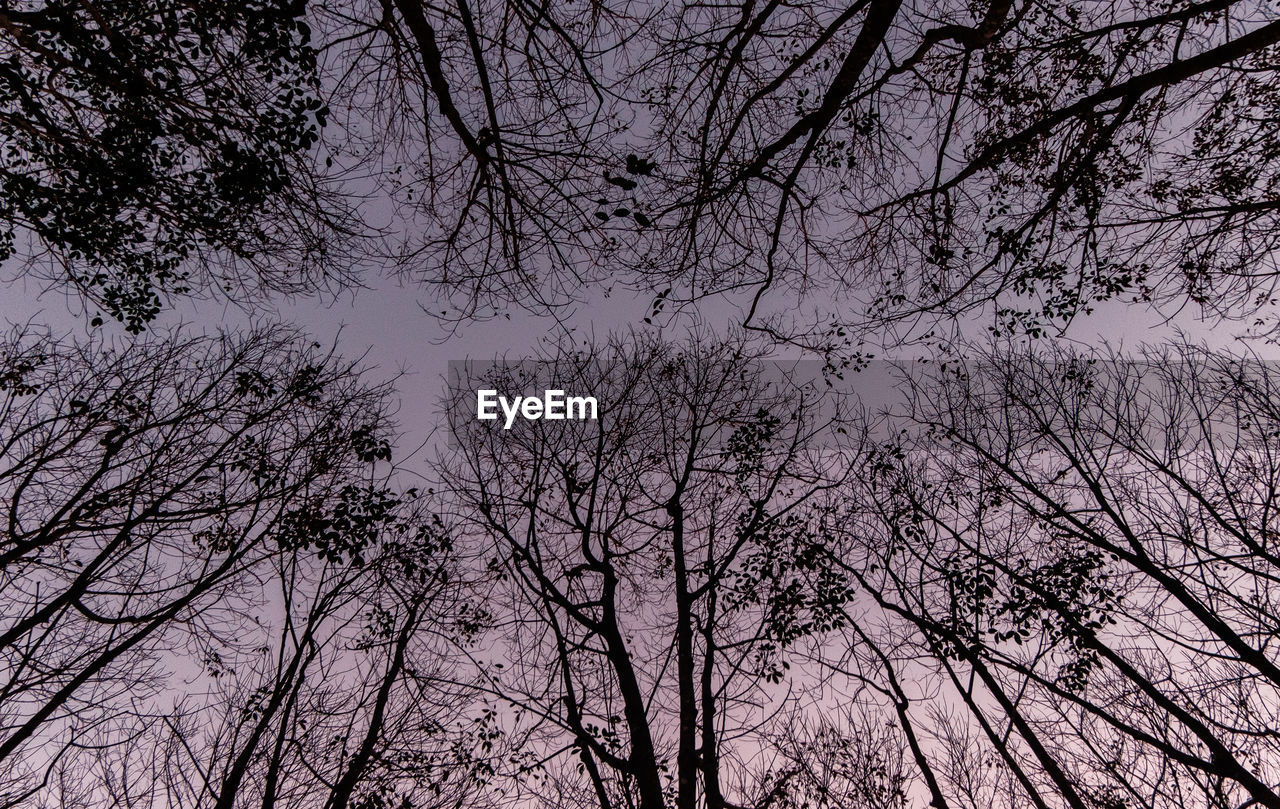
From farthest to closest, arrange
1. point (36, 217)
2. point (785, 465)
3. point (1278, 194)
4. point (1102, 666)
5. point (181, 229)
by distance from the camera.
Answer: point (785, 465)
point (1102, 666)
point (1278, 194)
point (181, 229)
point (36, 217)

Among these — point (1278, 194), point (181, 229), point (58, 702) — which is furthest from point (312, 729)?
point (1278, 194)

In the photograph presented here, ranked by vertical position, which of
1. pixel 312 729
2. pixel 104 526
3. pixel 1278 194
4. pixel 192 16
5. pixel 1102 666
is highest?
pixel 192 16

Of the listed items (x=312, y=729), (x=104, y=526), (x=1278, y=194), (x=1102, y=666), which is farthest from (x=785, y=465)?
(x=104, y=526)

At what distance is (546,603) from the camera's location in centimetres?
827

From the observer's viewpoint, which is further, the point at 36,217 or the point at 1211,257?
the point at 1211,257

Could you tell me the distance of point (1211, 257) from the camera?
5.93 meters

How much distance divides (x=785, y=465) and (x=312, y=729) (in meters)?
8.71

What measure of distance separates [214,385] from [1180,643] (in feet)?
42.7

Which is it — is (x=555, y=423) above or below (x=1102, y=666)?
above

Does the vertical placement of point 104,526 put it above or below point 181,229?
below

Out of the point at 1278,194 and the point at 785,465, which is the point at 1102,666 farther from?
the point at 1278,194

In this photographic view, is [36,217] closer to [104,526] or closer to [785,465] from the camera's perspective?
[104,526]

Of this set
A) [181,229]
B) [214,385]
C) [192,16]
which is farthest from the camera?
[214,385]

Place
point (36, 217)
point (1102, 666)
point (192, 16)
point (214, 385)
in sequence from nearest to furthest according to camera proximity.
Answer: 1. point (192, 16)
2. point (36, 217)
3. point (214, 385)
4. point (1102, 666)
